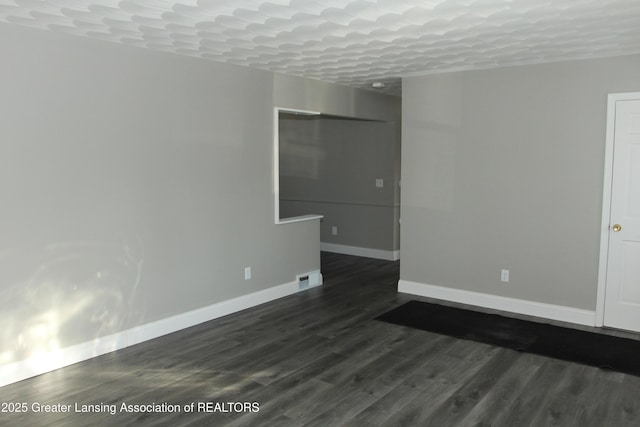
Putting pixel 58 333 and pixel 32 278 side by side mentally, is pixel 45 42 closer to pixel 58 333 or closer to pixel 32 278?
pixel 32 278

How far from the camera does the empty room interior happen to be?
3176 mm

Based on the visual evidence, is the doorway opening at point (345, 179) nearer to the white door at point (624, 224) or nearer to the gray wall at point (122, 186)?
the gray wall at point (122, 186)

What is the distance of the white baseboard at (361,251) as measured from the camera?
7492mm

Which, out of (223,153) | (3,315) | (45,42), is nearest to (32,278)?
(3,315)

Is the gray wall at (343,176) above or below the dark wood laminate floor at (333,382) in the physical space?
above

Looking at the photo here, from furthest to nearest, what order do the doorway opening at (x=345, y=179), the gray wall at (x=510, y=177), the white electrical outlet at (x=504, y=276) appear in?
the doorway opening at (x=345, y=179), the white electrical outlet at (x=504, y=276), the gray wall at (x=510, y=177)

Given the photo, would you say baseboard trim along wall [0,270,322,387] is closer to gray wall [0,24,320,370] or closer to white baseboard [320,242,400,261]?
gray wall [0,24,320,370]

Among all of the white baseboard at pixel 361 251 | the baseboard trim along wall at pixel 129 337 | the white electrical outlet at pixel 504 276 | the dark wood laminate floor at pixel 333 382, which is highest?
the white electrical outlet at pixel 504 276

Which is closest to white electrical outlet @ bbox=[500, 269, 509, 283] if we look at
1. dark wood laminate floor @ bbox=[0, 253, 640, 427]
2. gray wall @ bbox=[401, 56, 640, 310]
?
gray wall @ bbox=[401, 56, 640, 310]

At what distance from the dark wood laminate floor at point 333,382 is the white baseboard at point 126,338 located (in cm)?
8

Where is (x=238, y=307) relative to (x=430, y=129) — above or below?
below

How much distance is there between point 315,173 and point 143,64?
4317mm

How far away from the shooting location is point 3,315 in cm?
337

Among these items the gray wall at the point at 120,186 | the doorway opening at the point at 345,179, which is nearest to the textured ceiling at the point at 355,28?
the gray wall at the point at 120,186
